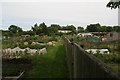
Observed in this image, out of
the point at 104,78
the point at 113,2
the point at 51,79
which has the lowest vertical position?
the point at 51,79

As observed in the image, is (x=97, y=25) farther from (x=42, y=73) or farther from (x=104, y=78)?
(x=104, y=78)

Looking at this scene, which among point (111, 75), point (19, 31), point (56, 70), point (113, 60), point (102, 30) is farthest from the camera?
point (102, 30)

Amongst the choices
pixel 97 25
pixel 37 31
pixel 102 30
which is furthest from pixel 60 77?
pixel 97 25

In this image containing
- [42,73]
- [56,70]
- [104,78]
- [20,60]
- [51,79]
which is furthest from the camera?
[20,60]

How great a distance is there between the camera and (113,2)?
20906 millimetres

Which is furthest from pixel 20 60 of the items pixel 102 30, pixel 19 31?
pixel 102 30

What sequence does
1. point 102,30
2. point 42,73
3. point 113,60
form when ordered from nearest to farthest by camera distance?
point 42,73, point 113,60, point 102,30

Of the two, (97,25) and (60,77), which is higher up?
(97,25)

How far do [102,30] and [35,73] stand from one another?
95062mm

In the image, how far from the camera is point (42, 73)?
43.8 feet

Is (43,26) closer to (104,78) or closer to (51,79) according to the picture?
(51,79)

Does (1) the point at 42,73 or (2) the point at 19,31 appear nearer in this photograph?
(1) the point at 42,73

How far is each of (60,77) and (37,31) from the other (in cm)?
7997

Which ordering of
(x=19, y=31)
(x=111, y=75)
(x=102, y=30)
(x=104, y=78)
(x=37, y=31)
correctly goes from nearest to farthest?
(x=111, y=75) → (x=104, y=78) → (x=37, y=31) → (x=19, y=31) → (x=102, y=30)
